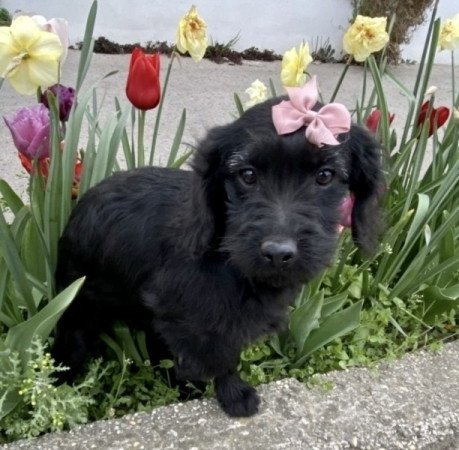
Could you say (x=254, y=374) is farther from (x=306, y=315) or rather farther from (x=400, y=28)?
(x=400, y=28)

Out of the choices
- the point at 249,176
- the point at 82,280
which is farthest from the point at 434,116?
the point at 82,280

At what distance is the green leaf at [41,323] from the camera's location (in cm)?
157

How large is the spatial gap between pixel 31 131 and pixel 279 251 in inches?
32.2

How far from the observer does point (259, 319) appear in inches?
67.6

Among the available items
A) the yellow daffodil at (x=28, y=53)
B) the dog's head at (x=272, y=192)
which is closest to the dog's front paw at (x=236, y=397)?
the dog's head at (x=272, y=192)

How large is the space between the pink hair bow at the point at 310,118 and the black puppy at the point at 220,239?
3cm

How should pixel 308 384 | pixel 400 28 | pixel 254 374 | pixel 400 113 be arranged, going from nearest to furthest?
1. pixel 308 384
2. pixel 254 374
3. pixel 400 113
4. pixel 400 28

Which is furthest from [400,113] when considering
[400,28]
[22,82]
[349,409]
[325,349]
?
[22,82]

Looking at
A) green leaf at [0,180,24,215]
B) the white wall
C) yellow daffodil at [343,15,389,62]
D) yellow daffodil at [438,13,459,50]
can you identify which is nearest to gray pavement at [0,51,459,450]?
yellow daffodil at [343,15,389,62]

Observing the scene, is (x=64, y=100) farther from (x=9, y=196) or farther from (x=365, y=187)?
(x=365, y=187)

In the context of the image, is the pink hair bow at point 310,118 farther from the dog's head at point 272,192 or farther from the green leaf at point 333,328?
the green leaf at point 333,328

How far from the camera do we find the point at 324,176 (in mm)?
1576

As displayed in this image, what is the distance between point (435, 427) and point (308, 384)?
362 millimetres

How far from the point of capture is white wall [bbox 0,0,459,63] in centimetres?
525
